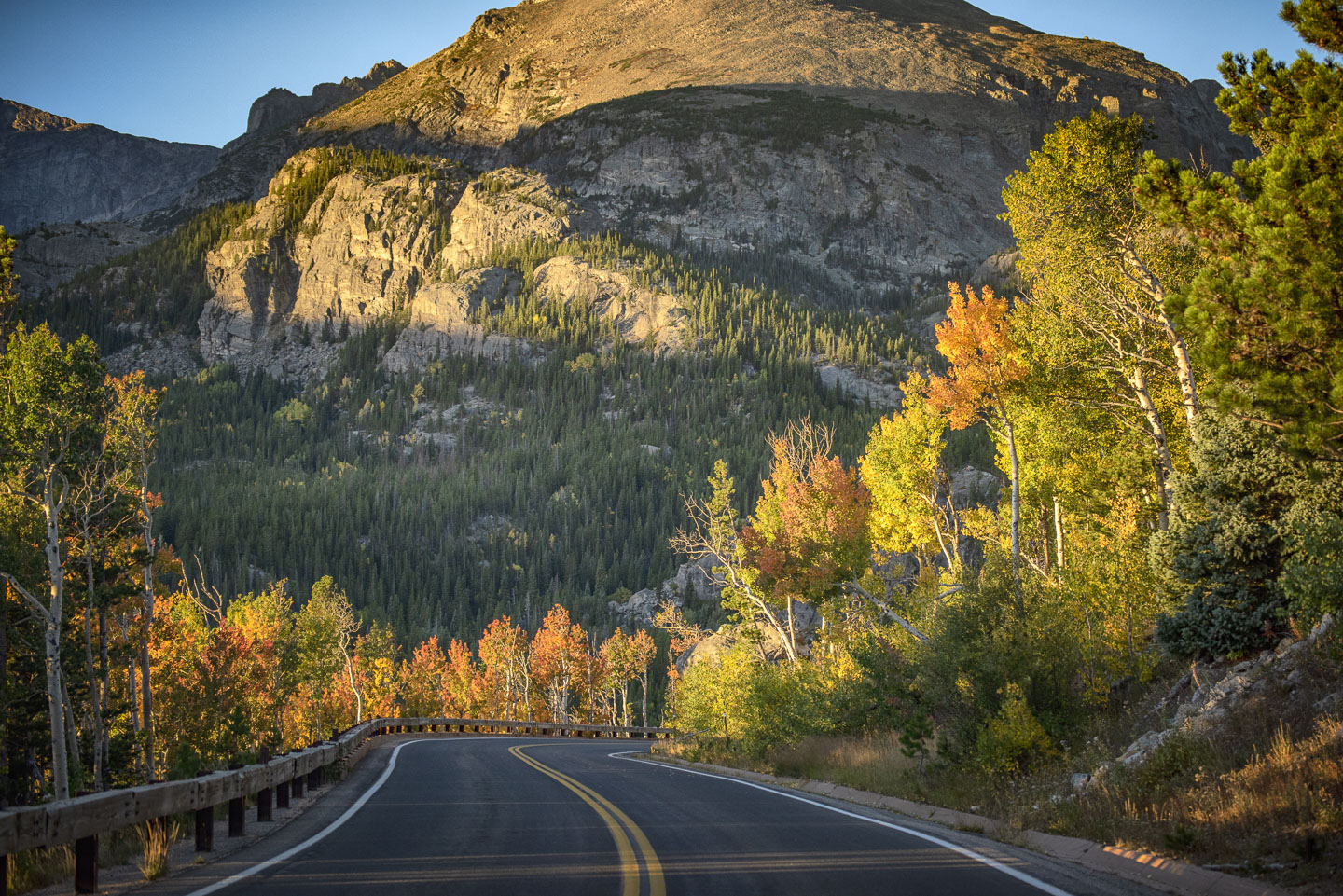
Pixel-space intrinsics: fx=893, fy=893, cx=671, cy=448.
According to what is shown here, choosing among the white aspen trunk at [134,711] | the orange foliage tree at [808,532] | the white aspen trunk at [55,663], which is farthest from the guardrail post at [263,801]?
the white aspen trunk at [134,711]

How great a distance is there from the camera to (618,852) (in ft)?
30.3

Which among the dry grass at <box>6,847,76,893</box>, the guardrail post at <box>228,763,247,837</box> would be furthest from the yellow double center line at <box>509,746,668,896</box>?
the dry grass at <box>6,847,76,893</box>

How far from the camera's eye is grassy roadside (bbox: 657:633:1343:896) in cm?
794

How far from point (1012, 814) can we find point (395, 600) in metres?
137

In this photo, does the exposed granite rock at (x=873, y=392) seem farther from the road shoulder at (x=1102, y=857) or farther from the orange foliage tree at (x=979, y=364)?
the road shoulder at (x=1102, y=857)

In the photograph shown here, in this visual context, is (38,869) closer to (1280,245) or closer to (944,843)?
(944,843)

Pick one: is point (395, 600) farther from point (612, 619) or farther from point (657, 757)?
point (657, 757)

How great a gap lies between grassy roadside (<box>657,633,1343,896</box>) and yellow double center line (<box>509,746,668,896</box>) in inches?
191

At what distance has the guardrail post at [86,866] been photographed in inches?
288

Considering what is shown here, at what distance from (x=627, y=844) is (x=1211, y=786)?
20.9 ft

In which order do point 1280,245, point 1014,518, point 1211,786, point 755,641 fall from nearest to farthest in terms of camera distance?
1. point 1280,245
2. point 1211,786
3. point 1014,518
4. point 755,641

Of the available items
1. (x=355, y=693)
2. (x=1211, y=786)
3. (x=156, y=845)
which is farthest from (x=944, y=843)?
(x=355, y=693)

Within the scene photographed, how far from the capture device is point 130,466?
31016 millimetres

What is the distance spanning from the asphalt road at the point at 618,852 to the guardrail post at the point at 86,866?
50 centimetres
